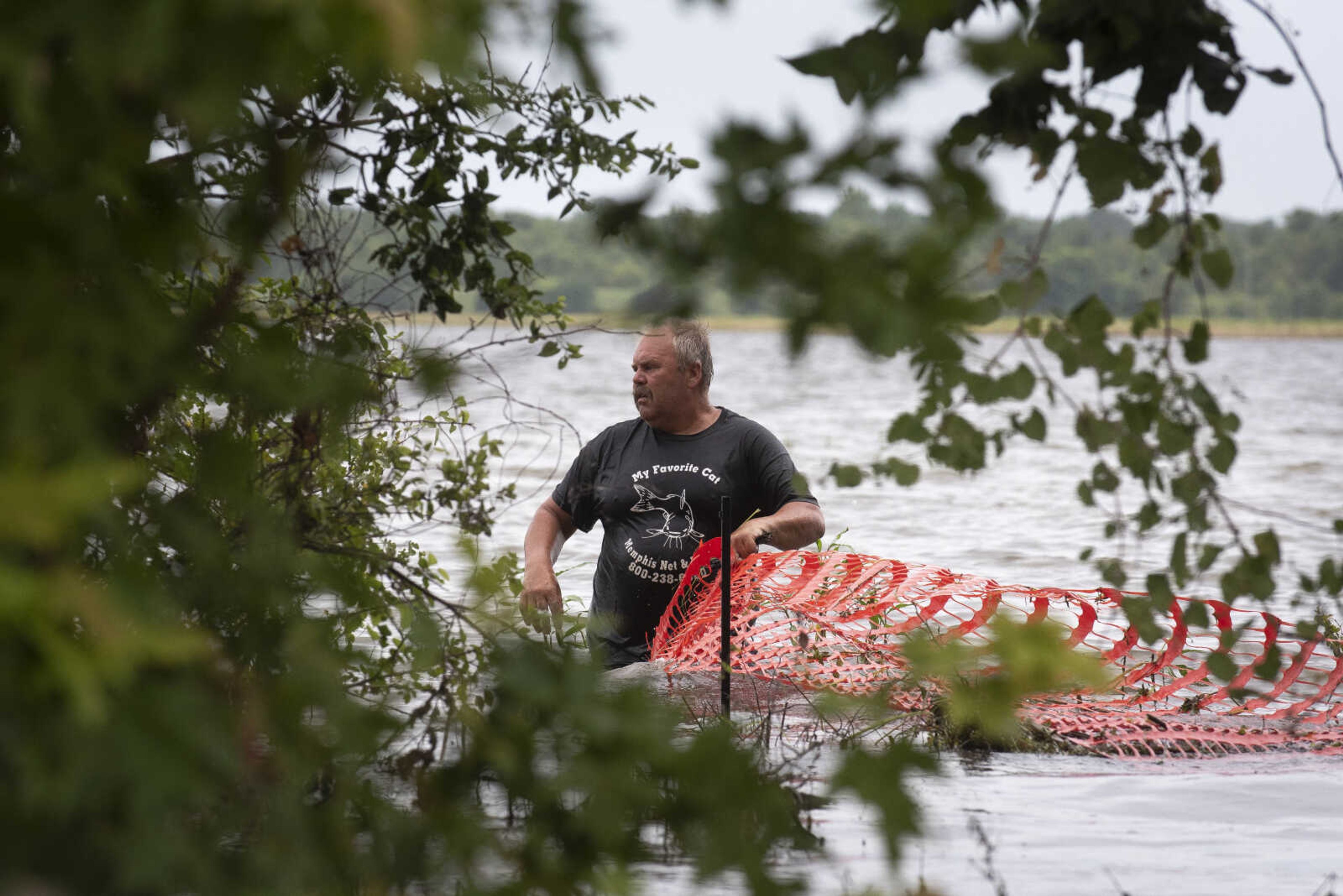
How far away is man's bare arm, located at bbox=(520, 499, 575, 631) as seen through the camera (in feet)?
19.5

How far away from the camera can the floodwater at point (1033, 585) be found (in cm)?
398

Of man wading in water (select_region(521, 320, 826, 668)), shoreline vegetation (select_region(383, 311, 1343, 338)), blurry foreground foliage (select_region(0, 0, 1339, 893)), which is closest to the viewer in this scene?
blurry foreground foliage (select_region(0, 0, 1339, 893))

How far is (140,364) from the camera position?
154 cm

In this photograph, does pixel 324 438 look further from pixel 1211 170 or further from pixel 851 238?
pixel 1211 170

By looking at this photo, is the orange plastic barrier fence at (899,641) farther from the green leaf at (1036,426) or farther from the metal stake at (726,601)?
the green leaf at (1036,426)

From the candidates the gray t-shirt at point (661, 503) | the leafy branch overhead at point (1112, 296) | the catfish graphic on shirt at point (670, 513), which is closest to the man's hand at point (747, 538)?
the gray t-shirt at point (661, 503)

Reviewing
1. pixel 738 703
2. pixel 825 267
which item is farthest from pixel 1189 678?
pixel 825 267

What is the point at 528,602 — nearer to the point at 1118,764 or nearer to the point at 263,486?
the point at 1118,764

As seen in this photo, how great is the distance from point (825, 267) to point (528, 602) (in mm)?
4288

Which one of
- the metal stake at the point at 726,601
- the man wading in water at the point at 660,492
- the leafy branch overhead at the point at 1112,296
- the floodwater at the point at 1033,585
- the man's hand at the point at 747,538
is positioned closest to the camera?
the leafy branch overhead at the point at 1112,296

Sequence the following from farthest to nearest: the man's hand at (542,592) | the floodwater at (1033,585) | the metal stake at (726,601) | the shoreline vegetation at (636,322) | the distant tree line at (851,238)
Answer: the man's hand at (542,592)
the metal stake at (726,601)
the floodwater at (1033,585)
the shoreline vegetation at (636,322)
the distant tree line at (851,238)

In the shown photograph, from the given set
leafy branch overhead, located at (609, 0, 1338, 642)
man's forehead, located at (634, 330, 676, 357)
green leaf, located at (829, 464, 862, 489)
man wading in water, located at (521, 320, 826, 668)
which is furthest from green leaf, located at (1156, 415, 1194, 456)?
man's forehead, located at (634, 330, 676, 357)

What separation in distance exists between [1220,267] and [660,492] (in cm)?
412

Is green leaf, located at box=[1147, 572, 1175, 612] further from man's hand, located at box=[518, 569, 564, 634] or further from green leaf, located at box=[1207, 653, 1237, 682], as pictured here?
man's hand, located at box=[518, 569, 564, 634]
